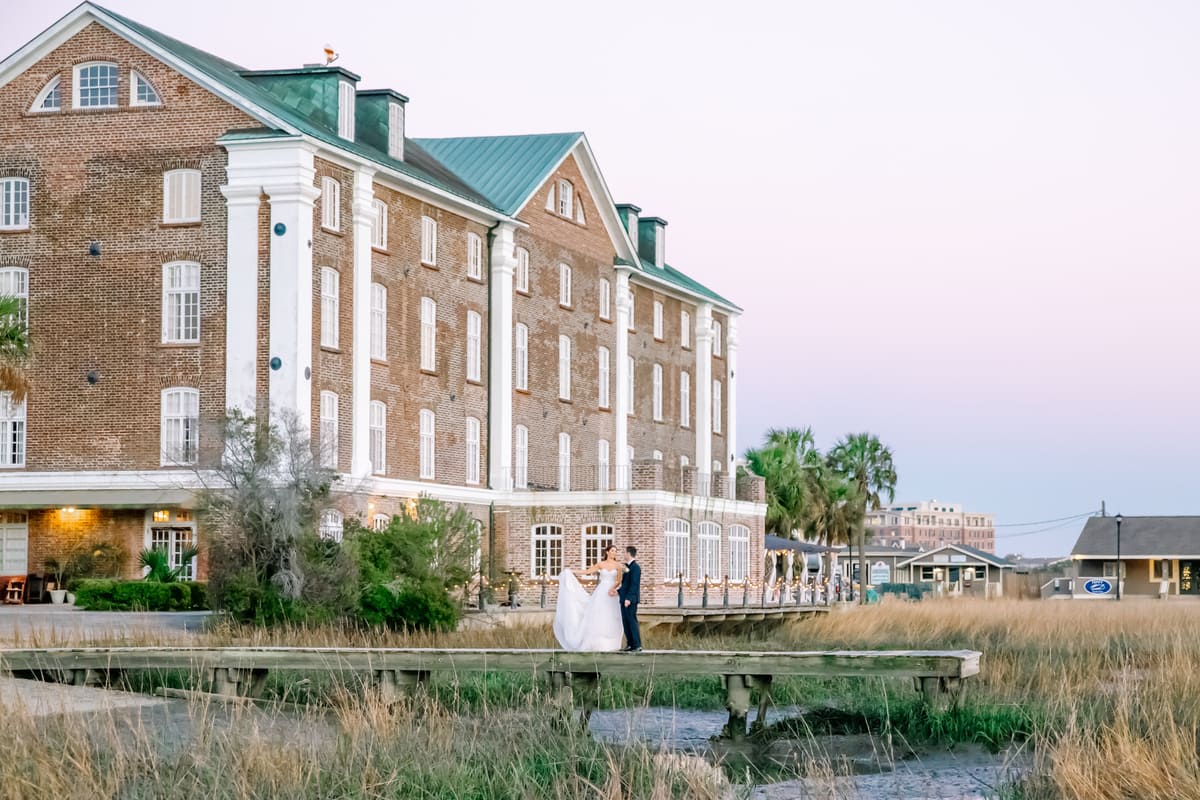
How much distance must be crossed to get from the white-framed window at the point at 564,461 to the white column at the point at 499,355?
350 centimetres

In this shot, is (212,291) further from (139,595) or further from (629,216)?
(629,216)

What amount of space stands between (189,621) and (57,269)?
34.9ft

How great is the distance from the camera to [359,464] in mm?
40156

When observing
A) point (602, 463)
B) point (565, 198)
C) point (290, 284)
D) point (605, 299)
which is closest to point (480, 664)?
point (290, 284)

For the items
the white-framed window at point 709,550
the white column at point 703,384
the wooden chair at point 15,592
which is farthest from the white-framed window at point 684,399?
the wooden chair at point 15,592

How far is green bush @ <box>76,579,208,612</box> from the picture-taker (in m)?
35.2

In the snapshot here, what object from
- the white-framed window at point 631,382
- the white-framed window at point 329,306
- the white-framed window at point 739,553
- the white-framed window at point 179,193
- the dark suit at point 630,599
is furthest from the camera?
the white-framed window at point 631,382

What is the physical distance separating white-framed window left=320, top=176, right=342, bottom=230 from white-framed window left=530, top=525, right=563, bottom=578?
421 inches

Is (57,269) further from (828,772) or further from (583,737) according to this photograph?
(828,772)

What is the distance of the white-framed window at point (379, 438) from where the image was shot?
4138cm

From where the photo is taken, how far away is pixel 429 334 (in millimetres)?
44094

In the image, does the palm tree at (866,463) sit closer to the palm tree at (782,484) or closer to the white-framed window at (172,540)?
the palm tree at (782,484)

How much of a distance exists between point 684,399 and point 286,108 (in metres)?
23.0

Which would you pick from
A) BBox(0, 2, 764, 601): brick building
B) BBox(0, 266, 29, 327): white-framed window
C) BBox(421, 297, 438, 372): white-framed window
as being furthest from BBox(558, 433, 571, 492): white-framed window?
BBox(0, 266, 29, 327): white-framed window
